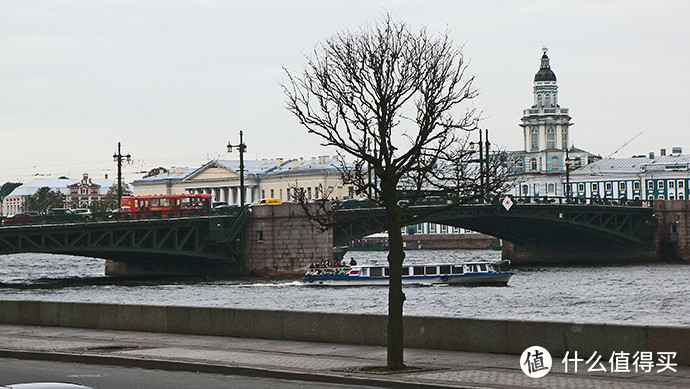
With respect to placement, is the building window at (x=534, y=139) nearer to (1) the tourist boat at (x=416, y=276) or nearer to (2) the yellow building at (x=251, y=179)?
(2) the yellow building at (x=251, y=179)

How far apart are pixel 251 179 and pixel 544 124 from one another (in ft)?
146

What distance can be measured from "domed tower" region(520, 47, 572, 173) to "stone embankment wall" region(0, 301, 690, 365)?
146741 millimetres

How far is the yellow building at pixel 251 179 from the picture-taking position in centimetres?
14775

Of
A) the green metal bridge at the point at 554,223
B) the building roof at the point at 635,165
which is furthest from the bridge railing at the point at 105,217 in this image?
the building roof at the point at 635,165

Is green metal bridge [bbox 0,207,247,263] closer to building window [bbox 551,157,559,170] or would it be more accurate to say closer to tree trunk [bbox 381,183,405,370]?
tree trunk [bbox 381,183,405,370]

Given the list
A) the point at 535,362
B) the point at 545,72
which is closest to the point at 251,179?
the point at 545,72

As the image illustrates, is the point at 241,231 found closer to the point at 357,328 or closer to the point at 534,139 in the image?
the point at 357,328

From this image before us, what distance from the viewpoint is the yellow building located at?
148 meters

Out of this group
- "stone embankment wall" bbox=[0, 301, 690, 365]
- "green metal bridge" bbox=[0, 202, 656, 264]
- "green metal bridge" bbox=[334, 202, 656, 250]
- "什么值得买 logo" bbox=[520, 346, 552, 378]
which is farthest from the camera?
"green metal bridge" bbox=[334, 202, 656, 250]

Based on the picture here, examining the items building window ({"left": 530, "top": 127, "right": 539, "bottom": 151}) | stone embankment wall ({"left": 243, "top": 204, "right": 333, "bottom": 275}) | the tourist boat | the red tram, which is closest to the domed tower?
building window ({"left": 530, "top": 127, "right": 539, "bottom": 151})

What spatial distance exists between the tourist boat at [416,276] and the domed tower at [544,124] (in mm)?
100359

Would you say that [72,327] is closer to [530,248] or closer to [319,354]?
[319,354]

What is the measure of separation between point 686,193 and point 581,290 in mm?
80838

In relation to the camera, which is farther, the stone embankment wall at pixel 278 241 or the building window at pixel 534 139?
the building window at pixel 534 139
